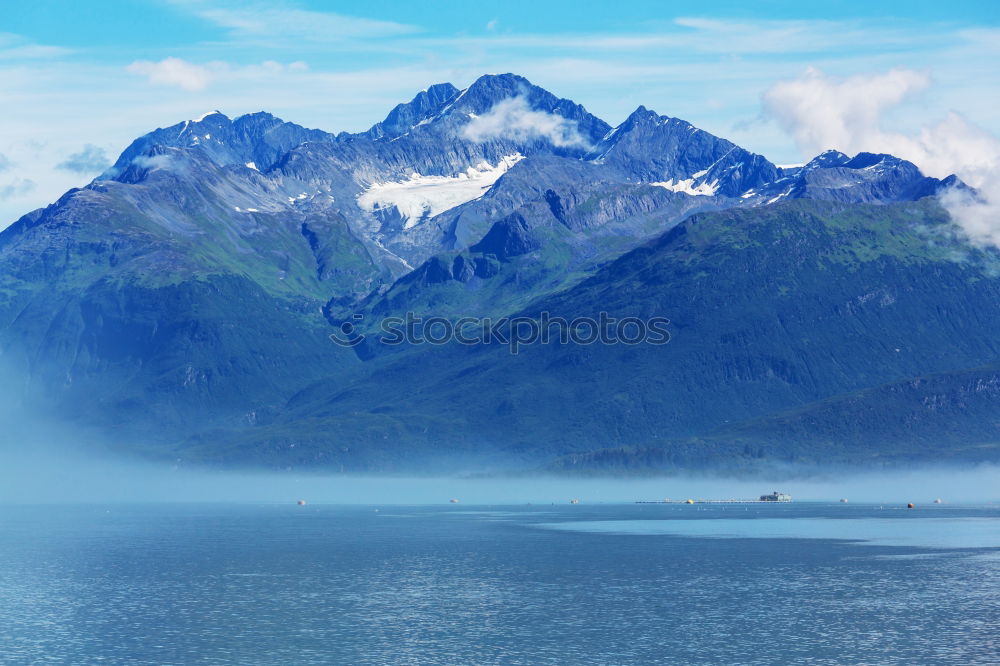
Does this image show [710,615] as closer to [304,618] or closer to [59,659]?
[304,618]

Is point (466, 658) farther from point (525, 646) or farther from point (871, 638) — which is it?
point (871, 638)

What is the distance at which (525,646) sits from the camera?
175 metres

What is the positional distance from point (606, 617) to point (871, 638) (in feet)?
115

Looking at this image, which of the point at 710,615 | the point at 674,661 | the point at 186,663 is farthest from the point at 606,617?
the point at 186,663

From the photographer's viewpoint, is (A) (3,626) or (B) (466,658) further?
(A) (3,626)

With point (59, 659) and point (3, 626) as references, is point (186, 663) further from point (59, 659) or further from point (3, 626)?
point (3, 626)

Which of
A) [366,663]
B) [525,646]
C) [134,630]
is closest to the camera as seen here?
[366,663]

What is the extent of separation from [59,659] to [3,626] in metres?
28.5

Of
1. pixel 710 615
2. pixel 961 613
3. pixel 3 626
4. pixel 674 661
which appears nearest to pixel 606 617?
pixel 710 615

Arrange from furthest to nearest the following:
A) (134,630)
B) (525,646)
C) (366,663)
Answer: (134,630) → (525,646) → (366,663)

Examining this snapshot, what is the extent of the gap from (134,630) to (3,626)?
682 inches

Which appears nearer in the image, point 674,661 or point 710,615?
point 674,661

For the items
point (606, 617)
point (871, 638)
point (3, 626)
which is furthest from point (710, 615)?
point (3, 626)

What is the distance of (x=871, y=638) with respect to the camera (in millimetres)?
178250
